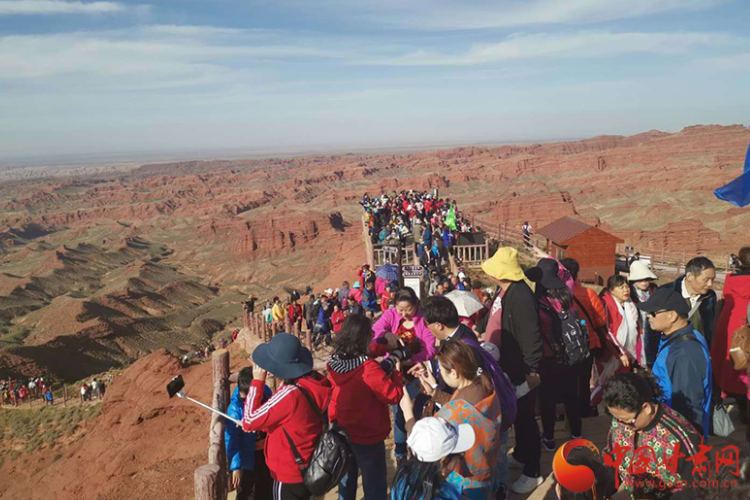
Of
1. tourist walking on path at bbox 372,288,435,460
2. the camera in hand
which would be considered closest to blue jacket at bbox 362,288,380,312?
tourist walking on path at bbox 372,288,435,460

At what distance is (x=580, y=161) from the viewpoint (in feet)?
314

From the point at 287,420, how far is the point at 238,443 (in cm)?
106

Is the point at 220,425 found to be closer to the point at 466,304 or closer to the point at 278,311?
the point at 466,304

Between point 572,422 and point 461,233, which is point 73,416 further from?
point 572,422

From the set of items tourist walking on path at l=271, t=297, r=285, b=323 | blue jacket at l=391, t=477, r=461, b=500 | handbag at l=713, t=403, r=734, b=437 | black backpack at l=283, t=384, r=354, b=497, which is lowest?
tourist walking on path at l=271, t=297, r=285, b=323

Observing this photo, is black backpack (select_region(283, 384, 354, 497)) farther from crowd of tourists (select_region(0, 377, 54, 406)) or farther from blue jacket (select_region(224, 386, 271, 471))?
crowd of tourists (select_region(0, 377, 54, 406))

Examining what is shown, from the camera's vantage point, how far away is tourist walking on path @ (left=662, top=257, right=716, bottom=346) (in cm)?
449

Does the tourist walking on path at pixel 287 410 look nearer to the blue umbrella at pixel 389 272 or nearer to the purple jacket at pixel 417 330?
the purple jacket at pixel 417 330

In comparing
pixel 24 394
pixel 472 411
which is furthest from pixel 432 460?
pixel 24 394

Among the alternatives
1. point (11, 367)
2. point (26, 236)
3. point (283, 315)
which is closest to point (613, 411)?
point (283, 315)

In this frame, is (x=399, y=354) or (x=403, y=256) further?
(x=403, y=256)

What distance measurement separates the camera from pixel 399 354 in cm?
391

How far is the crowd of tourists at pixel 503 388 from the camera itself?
2830mm

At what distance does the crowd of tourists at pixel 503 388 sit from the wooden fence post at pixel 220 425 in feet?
0.55
